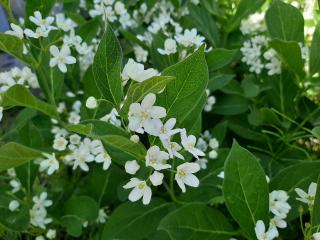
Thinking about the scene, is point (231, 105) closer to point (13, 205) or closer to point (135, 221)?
point (135, 221)

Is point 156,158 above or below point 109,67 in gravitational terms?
below

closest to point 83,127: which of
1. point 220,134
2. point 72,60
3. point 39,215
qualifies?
point 72,60

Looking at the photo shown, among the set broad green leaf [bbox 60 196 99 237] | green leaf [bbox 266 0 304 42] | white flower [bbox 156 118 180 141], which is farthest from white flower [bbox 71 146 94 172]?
green leaf [bbox 266 0 304 42]

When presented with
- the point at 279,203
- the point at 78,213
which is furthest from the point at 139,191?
the point at 78,213

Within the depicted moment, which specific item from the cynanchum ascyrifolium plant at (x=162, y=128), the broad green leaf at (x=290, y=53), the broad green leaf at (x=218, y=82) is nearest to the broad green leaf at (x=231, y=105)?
the cynanchum ascyrifolium plant at (x=162, y=128)

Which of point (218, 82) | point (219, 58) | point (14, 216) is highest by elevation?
point (219, 58)

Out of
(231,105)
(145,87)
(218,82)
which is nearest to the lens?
(145,87)

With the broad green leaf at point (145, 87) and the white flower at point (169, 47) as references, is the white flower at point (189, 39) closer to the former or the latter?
the white flower at point (169, 47)
